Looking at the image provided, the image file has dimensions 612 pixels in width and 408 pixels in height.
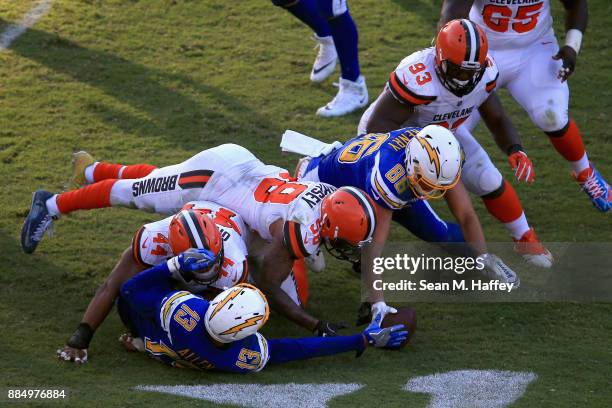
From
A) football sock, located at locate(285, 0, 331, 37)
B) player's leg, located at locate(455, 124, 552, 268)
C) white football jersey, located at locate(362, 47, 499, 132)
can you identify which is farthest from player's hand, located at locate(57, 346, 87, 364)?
football sock, located at locate(285, 0, 331, 37)

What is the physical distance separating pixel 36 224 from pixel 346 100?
290cm

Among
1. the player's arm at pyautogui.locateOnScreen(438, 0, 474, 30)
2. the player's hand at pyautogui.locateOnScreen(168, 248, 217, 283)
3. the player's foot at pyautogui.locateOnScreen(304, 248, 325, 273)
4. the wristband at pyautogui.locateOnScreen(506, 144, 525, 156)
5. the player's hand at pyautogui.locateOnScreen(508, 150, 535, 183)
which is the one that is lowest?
the player's foot at pyautogui.locateOnScreen(304, 248, 325, 273)

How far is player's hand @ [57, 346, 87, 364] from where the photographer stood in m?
4.66

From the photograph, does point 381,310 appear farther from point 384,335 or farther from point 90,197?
point 90,197

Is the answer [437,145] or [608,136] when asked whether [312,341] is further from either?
[608,136]

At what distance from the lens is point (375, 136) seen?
5363mm

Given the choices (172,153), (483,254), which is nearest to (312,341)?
(483,254)

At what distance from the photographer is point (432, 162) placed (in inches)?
194

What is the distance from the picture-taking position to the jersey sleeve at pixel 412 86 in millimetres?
5492

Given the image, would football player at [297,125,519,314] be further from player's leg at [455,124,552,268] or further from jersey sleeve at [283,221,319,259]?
jersey sleeve at [283,221,319,259]

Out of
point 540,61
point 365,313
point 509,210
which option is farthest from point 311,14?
point 365,313

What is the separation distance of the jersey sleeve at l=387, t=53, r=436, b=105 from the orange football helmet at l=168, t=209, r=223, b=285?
1362 mm

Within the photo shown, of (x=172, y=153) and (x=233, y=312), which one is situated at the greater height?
(x=233, y=312)

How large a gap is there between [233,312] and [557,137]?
8.83ft
